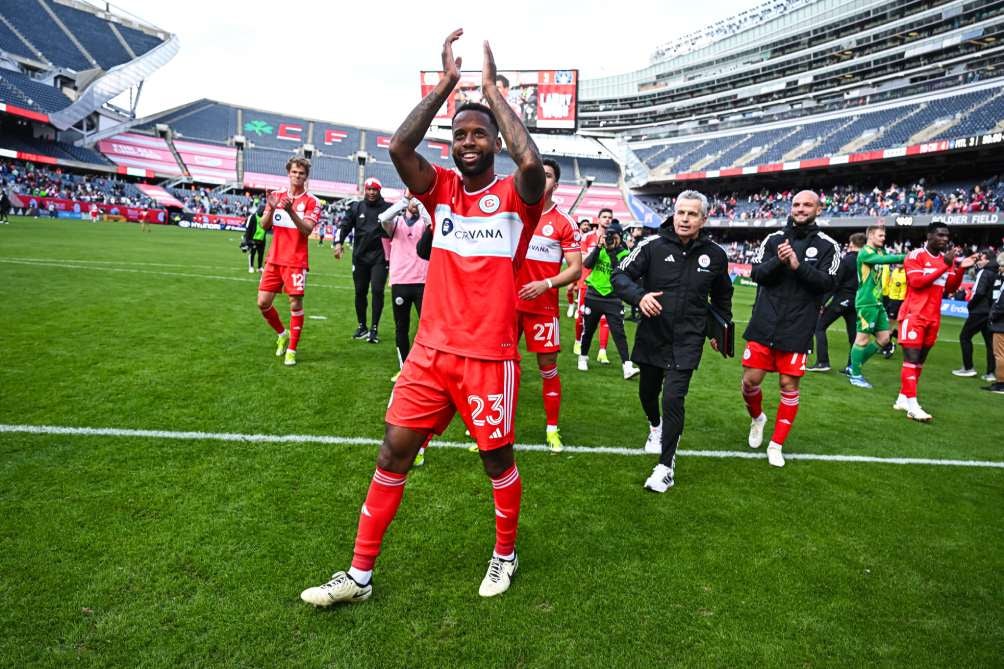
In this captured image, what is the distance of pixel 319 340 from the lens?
9078 millimetres

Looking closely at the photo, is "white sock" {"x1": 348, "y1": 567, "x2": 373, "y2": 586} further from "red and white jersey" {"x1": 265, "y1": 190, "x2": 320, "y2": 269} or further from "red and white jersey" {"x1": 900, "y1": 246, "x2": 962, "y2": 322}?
"red and white jersey" {"x1": 900, "y1": 246, "x2": 962, "y2": 322}

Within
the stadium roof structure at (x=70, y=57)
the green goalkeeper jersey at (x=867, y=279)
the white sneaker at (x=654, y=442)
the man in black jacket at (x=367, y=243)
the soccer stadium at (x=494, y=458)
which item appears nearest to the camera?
the soccer stadium at (x=494, y=458)

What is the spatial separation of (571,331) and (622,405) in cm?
550

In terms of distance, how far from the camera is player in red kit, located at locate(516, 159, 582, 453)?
17.2ft

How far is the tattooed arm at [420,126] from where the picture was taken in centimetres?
264

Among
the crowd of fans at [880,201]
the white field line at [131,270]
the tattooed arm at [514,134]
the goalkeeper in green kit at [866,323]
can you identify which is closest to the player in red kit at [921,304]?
the goalkeeper in green kit at [866,323]

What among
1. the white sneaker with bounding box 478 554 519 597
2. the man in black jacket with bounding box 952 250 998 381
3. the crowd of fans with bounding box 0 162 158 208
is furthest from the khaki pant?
the crowd of fans with bounding box 0 162 158 208

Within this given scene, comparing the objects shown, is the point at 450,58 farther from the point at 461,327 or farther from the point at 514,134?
the point at 461,327

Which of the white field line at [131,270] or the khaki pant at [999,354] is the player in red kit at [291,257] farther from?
the khaki pant at [999,354]

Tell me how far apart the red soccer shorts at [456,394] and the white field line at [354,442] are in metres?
2.12

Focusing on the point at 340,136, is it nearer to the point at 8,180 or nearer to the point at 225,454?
the point at 8,180

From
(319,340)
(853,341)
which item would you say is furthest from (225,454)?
(853,341)

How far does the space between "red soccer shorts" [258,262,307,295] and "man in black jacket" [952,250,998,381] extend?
10.8 metres

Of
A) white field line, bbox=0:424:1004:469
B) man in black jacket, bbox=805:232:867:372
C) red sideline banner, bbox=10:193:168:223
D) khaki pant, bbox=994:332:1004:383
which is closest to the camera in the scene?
white field line, bbox=0:424:1004:469
